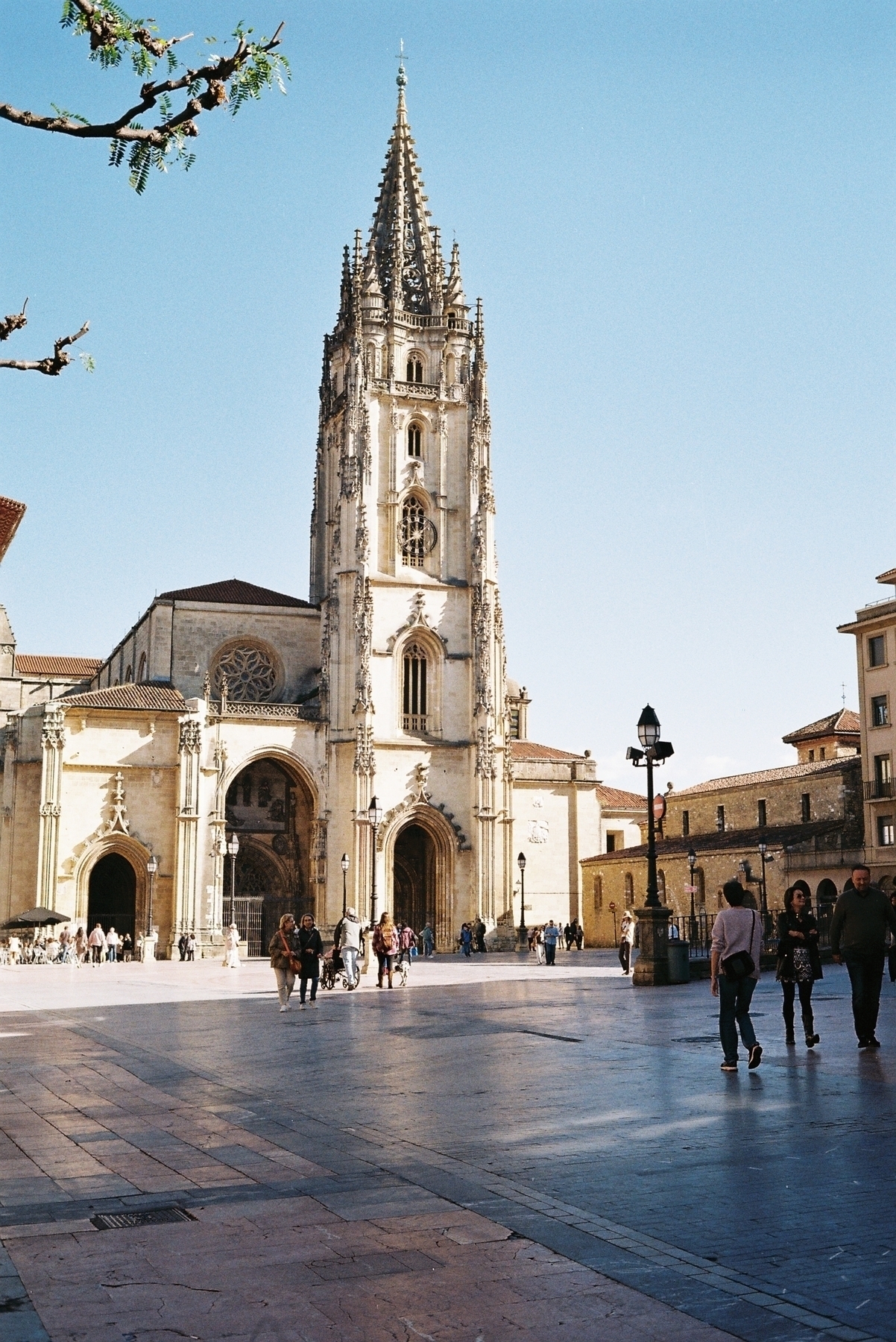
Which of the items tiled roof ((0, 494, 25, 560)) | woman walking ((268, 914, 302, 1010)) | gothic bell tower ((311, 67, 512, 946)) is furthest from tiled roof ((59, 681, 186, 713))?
tiled roof ((0, 494, 25, 560))

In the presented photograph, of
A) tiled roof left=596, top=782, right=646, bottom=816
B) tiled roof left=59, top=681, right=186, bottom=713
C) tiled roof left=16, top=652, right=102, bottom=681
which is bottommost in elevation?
tiled roof left=596, top=782, right=646, bottom=816

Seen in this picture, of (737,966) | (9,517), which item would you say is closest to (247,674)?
(9,517)

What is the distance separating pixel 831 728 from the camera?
213 ft

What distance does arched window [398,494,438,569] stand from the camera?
5928 centimetres

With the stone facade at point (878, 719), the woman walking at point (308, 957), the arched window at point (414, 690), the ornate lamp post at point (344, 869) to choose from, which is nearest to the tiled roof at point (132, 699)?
the ornate lamp post at point (344, 869)

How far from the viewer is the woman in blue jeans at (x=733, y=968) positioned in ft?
36.6

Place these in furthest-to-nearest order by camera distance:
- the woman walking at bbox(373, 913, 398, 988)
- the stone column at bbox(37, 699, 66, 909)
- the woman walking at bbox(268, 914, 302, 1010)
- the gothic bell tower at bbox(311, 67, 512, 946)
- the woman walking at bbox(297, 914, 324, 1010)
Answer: the gothic bell tower at bbox(311, 67, 512, 946), the stone column at bbox(37, 699, 66, 909), the woman walking at bbox(373, 913, 398, 988), the woman walking at bbox(297, 914, 324, 1010), the woman walking at bbox(268, 914, 302, 1010)

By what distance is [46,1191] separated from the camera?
7238mm

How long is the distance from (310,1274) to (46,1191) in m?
2.37

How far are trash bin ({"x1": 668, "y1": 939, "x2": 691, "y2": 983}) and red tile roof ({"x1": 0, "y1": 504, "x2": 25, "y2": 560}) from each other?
1227 cm

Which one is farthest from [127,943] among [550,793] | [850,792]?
[850,792]

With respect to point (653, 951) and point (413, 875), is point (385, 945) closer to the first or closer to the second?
point (653, 951)

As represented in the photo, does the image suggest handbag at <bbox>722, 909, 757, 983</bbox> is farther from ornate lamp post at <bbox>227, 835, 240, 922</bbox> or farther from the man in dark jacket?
ornate lamp post at <bbox>227, 835, 240, 922</bbox>

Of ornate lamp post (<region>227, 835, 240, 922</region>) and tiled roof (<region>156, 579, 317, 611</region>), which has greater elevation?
tiled roof (<region>156, 579, 317, 611</region>)
